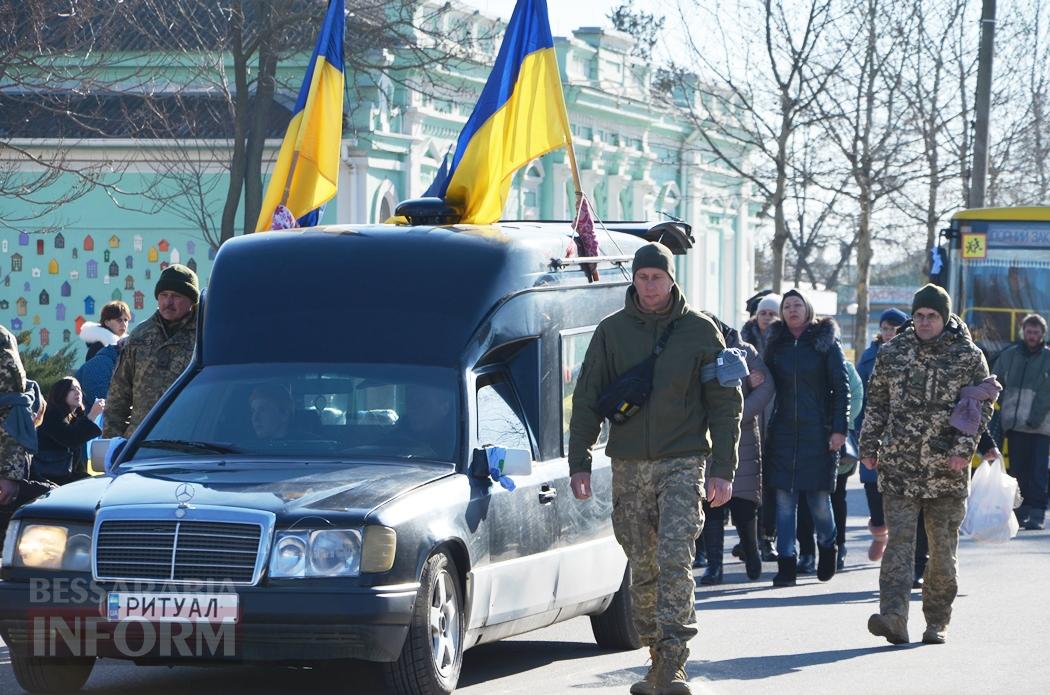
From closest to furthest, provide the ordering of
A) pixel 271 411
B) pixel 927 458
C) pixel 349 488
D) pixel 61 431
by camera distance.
→ 1. pixel 349 488
2. pixel 271 411
3. pixel 927 458
4. pixel 61 431

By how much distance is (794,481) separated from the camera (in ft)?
45.6

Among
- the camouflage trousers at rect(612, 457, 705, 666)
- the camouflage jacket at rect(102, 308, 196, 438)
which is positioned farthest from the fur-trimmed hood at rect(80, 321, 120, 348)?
the camouflage trousers at rect(612, 457, 705, 666)

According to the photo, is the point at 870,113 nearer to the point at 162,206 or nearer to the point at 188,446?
the point at 162,206

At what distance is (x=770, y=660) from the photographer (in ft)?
34.2

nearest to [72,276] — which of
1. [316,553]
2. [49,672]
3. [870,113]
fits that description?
[870,113]

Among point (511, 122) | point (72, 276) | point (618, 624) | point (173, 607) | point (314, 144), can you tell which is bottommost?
point (618, 624)

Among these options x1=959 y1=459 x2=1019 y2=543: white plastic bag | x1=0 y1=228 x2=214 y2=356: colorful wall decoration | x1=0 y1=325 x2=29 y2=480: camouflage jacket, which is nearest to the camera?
x1=0 y1=325 x2=29 y2=480: camouflage jacket

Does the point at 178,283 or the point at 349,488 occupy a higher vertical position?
the point at 178,283

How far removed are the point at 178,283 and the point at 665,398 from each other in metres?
3.55

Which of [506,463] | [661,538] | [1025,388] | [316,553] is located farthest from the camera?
[1025,388]

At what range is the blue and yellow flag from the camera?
1291 centimetres

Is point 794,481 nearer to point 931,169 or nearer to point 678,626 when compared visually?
point 678,626

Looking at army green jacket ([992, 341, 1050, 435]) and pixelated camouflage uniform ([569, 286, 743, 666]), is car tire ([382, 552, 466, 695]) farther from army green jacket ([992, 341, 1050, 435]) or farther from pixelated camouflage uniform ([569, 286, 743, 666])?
army green jacket ([992, 341, 1050, 435])

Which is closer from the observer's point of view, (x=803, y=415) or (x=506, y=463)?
(x=506, y=463)
